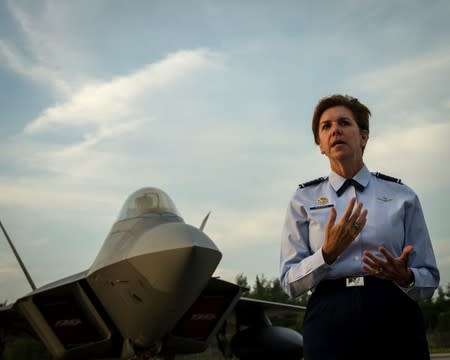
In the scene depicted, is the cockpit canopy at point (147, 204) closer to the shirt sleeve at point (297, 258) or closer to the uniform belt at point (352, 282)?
the shirt sleeve at point (297, 258)

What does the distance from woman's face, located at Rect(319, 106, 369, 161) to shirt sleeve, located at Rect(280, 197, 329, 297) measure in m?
0.25

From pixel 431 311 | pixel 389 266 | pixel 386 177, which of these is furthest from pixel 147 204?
pixel 431 311

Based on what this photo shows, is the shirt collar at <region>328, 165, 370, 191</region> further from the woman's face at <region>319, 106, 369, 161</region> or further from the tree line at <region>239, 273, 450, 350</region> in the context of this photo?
the tree line at <region>239, 273, 450, 350</region>

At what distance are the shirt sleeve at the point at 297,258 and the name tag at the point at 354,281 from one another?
84 mm

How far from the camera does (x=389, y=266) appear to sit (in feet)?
5.27

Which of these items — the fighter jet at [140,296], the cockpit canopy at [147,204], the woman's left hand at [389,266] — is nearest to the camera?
the woman's left hand at [389,266]

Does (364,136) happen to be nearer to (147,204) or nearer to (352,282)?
(352,282)

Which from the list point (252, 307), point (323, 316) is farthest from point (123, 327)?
point (252, 307)

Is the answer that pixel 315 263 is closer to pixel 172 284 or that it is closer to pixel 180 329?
pixel 172 284

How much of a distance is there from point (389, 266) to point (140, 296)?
459 cm

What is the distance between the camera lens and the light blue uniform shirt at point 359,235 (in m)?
1.75

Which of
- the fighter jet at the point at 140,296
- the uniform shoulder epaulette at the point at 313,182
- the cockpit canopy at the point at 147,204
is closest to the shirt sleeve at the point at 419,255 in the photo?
the uniform shoulder epaulette at the point at 313,182

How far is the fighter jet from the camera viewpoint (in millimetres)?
5406

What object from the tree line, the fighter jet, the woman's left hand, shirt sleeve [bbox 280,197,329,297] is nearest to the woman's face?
shirt sleeve [bbox 280,197,329,297]
